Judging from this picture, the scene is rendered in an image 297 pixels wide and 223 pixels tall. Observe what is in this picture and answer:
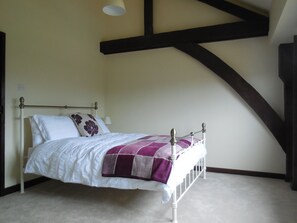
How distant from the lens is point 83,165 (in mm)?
2365

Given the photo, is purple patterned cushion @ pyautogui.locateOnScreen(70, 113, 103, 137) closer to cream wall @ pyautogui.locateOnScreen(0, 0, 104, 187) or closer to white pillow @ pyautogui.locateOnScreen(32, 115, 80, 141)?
white pillow @ pyautogui.locateOnScreen(32, 115, 80, 141)

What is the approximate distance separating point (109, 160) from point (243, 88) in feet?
8.18

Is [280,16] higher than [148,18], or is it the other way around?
[148,18]

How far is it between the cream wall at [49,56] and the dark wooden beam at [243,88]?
1.86m

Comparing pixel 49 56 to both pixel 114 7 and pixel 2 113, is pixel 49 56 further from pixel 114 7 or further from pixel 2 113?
pixel 114 7

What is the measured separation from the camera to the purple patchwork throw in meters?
2.04

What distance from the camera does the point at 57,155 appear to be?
2525 millimetres

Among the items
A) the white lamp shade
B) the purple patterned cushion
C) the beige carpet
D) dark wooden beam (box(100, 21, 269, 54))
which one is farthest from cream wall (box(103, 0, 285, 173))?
the white lamp shade

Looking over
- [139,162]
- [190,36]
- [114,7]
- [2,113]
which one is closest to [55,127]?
[2,113]

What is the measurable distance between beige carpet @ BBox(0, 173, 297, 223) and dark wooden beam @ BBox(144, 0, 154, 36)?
9.24 feet

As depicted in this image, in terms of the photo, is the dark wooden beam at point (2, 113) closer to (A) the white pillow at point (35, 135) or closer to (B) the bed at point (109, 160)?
(B) the bed at point (109, 160)

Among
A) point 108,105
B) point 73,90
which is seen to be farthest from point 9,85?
point 108,105

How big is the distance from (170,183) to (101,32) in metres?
3.73

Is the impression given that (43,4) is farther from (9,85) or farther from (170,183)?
(170,183)
